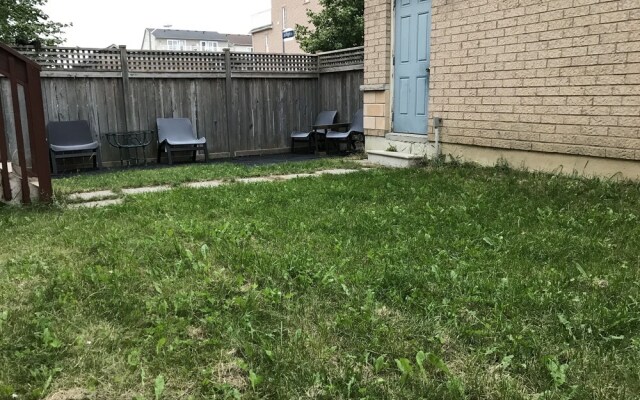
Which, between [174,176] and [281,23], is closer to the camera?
[174,176]

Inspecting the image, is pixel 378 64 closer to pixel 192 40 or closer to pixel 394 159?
pixel 394 159

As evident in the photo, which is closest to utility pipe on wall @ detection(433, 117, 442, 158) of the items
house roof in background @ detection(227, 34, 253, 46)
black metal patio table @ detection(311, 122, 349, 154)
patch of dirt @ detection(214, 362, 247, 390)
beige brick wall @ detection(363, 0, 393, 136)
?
beige brick wall @ detection(363, 0, 393, 136)

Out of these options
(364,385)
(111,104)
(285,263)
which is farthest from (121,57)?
(364,385)

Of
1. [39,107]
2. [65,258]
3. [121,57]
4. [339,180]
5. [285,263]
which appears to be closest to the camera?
[285,263]

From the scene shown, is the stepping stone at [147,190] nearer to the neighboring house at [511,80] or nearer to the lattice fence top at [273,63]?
the neighboring house at [511,80]

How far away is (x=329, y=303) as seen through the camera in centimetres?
268

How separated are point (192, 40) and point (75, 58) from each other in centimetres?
4998

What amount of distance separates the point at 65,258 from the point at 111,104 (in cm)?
719

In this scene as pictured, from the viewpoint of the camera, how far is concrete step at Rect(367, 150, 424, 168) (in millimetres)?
7473

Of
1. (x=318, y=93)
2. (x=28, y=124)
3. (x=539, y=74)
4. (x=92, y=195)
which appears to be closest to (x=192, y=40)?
(x=318, y=93)

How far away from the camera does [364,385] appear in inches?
77.8

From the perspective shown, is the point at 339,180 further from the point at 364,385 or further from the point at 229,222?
the point at 364,385

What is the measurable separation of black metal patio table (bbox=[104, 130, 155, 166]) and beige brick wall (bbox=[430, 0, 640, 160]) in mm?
5661

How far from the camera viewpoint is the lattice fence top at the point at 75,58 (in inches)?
360
